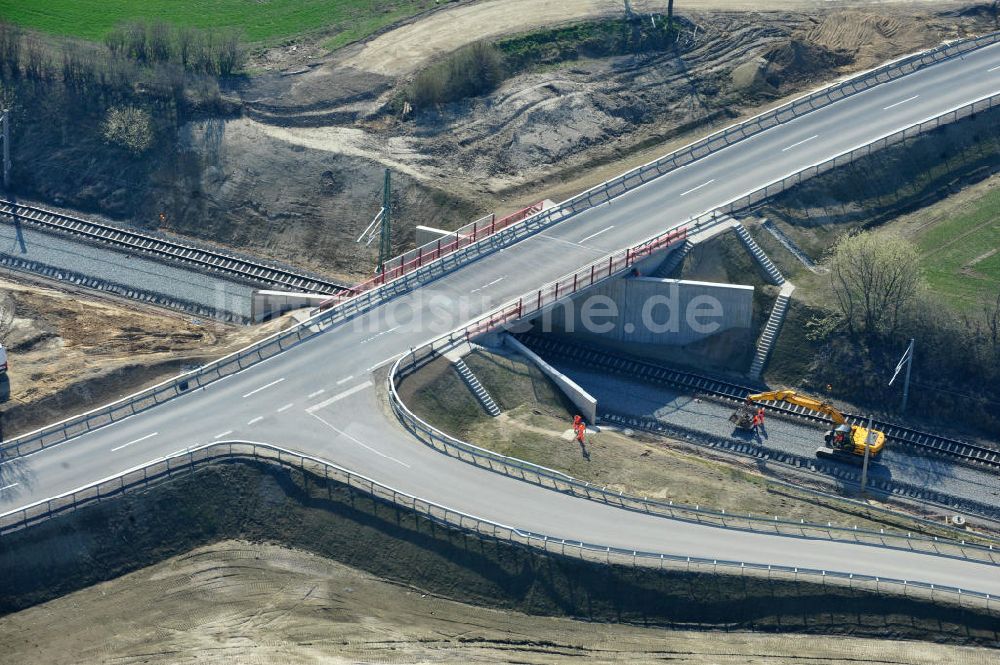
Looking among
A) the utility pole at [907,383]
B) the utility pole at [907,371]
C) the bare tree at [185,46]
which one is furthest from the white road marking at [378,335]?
the bare tree at [185,46]

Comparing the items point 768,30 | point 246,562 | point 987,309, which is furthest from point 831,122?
point 246,562

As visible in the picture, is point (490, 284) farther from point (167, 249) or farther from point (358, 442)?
point (167, 249)

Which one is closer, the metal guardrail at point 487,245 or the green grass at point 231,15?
the metal guardrail at point 487,245

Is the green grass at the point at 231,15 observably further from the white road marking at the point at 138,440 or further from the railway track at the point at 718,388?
the white road marking at the point at 138,440

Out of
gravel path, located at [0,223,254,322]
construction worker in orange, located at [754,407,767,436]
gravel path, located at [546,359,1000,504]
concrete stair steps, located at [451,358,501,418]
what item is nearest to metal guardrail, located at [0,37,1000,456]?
concrete stair steps, located at [451,358,501,418]

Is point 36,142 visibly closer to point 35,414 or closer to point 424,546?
point 35,414

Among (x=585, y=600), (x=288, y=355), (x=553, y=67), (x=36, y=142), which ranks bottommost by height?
(x=585, y=600)
